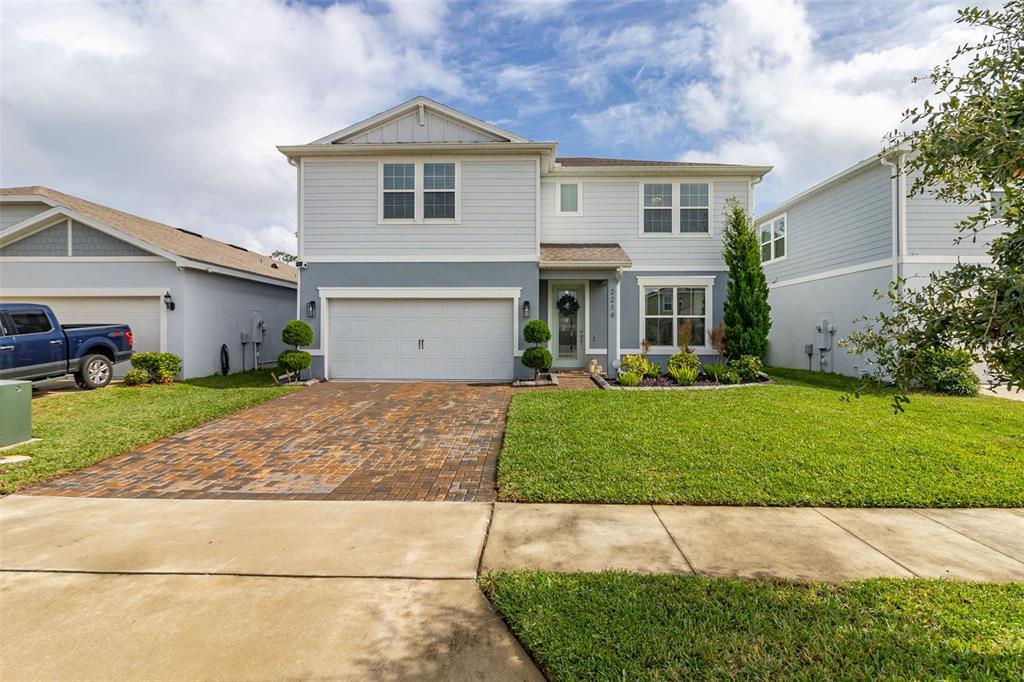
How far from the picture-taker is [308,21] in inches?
358

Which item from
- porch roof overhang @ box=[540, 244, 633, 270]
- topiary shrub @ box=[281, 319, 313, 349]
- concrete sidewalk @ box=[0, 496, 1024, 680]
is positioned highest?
porch roof overhang @ box=[540, 244, 633, 270]

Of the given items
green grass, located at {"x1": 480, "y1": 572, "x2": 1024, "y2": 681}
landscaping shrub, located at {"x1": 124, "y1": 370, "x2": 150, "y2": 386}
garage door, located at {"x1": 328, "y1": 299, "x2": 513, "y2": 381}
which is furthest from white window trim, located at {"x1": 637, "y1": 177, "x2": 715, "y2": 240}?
landscaping shrub, located at {"x1": 124, "y1": 370, "x2": 150, "y2": 386}

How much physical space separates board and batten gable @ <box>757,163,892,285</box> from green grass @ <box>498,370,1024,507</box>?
5208mm

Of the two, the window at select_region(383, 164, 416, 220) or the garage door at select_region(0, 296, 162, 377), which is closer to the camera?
the window at select_region(383, 164, 416, 220)

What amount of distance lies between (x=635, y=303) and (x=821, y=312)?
251 inches

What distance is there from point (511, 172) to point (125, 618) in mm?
11616

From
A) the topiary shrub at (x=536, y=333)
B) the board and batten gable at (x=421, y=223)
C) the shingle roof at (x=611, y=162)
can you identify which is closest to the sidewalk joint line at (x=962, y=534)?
the topiary shrub at (x=536, y=333)

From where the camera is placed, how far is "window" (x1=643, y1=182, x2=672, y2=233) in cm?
1359

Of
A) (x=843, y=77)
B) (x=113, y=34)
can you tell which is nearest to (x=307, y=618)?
(x=843, y=77)

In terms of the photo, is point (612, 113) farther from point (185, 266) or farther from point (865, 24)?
point (185, 266)

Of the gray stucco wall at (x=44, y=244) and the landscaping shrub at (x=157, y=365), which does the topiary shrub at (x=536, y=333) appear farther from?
the gray stucco wall at (x=44, y=244)

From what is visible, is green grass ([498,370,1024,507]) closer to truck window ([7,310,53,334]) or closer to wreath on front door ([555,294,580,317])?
wreath on front door ([555,294,580,317])

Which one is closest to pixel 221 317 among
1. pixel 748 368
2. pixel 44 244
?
pixel 44 244

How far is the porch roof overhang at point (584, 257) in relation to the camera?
1224cm
